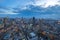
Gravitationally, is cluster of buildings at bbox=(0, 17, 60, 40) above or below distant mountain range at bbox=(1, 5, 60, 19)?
below

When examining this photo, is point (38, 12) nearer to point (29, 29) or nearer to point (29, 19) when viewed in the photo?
point (29, 19)

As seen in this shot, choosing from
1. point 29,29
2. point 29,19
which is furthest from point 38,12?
point 29,29

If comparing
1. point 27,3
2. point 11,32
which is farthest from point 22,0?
point 11,32

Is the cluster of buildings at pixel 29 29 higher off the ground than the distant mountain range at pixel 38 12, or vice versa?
the distant mountain range at pixel 38 12

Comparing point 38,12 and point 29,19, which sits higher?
point 38,12

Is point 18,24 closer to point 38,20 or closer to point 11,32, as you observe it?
point 11,32

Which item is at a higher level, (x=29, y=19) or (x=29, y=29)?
(x=29, y=19)

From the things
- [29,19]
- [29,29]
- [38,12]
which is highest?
[38,12]

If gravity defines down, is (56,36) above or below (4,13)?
below
